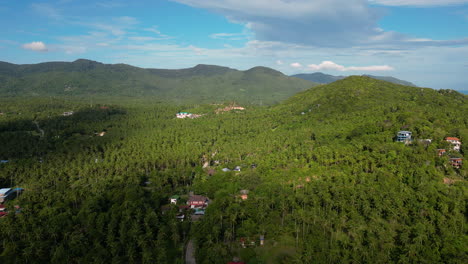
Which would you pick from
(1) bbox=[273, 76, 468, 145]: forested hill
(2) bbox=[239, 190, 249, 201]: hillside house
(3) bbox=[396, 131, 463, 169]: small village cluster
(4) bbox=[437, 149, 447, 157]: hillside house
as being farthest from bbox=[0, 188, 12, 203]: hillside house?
(4) bbox=[437, 149, 447, 157]: hillside house

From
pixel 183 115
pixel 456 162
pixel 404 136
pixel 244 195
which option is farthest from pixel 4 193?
pixel 183 115

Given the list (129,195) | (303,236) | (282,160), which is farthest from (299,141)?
(129,195)

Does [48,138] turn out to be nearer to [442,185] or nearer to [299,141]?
[299,141]

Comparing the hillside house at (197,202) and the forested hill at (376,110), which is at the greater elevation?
the forested hill at (376,110)

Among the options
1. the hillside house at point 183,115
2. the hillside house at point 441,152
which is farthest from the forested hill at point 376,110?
the hillside house at point 183,115

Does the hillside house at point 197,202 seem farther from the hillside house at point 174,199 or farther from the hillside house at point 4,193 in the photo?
the hillside house at point 4,193

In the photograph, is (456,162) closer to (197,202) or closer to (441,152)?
(441,152)
